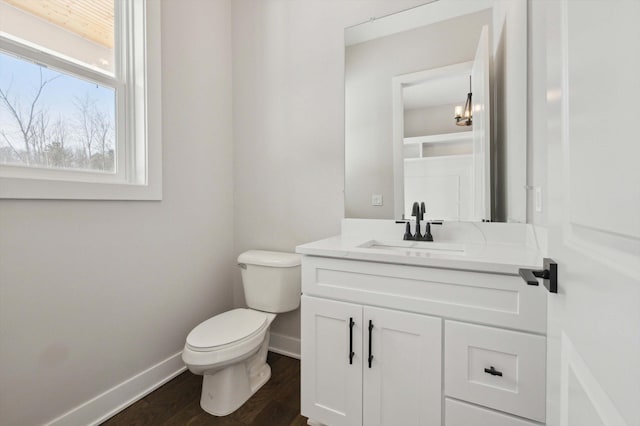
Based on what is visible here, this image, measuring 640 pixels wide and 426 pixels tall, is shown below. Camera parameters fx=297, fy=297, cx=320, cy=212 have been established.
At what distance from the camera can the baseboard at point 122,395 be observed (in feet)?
4.56

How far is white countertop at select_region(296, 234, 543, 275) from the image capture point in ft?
3.27

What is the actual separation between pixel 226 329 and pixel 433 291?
3.60 ft

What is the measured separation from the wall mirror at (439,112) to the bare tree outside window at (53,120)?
4.48 ft

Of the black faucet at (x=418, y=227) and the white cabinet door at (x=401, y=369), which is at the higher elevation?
the black faucet at (x=418, y=227)

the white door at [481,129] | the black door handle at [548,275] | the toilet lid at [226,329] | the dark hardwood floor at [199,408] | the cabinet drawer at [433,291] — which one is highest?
the white door at [481,129]

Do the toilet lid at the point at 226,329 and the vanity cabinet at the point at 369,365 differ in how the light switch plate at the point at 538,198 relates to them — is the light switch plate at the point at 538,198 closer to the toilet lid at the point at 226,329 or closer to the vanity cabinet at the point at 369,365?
the vanity cabinet at the point at 369,365

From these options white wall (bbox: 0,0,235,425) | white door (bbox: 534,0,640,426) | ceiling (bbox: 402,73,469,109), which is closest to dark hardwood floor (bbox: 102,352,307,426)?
white wall (bbox: 0,0,235,425)

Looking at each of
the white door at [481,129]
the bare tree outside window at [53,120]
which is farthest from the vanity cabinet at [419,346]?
the bare tree outside window at [53,120]

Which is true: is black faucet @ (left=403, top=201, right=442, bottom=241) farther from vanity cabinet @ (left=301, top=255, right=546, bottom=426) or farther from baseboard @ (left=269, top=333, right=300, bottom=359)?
baseboard @ (left=269, top=333, right=300, bottom=359)

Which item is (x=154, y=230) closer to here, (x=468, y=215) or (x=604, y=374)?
(x=468, y=215)

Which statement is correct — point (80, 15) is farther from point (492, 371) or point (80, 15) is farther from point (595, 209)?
point (492, 371)

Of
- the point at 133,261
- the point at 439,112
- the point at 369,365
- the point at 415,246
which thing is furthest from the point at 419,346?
the point at 133,261

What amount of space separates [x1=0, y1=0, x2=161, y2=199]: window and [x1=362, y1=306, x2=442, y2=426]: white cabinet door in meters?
1.44

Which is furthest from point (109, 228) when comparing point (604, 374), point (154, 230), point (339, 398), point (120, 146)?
point (604, 374)
